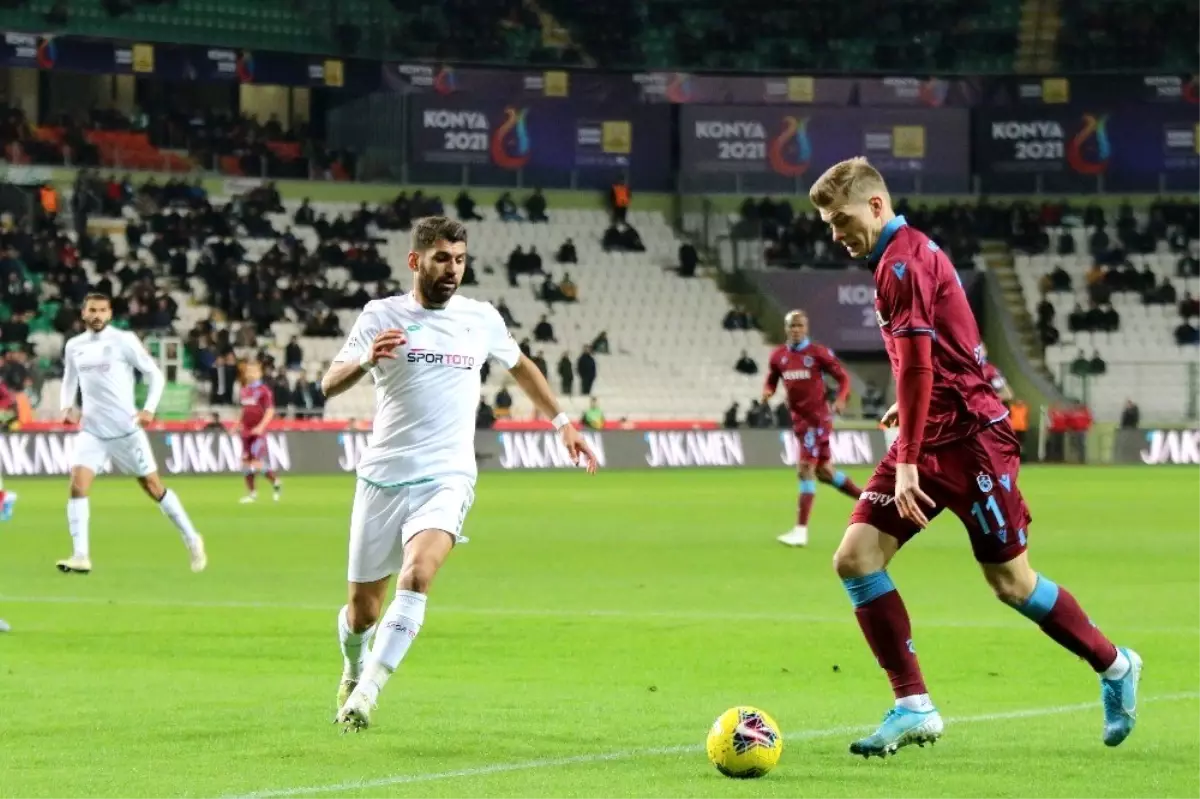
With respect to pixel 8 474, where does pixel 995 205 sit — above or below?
above

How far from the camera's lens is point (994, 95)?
5994 cm

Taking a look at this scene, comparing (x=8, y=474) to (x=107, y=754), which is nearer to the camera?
(x=107, y=754)

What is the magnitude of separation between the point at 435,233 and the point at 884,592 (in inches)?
103

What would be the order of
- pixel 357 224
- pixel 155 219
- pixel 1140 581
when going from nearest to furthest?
pixel 1140 581, pixel 155 219, pixel 357 224

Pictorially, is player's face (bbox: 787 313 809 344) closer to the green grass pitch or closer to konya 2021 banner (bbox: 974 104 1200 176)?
the green grass pitch

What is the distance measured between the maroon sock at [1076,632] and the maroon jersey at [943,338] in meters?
0.83

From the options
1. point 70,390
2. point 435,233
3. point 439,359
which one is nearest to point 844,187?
point 435,233

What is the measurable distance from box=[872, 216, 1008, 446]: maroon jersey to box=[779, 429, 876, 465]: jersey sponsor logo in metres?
38.2

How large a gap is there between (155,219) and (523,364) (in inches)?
1612

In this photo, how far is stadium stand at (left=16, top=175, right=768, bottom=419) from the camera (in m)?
46.5

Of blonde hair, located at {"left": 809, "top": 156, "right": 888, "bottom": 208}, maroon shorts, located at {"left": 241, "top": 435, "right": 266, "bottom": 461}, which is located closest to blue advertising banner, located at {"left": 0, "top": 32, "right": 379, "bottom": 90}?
maroon shorts, located at {"left": 241, "top": 435, "right": 266, "bottom": 461}

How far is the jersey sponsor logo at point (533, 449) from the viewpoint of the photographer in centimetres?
4500

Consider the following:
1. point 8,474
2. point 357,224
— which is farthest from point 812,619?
point 357,224

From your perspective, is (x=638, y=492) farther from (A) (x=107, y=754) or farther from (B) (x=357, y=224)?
(A) (x=107, y=754)
